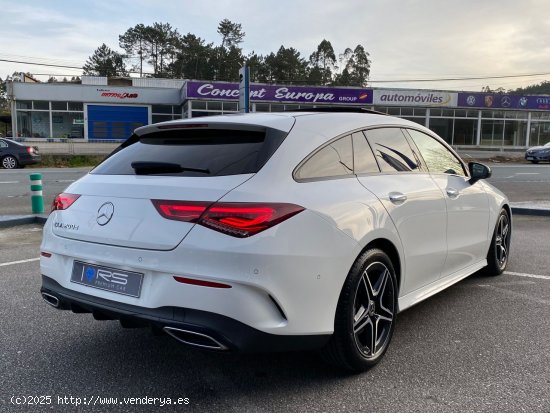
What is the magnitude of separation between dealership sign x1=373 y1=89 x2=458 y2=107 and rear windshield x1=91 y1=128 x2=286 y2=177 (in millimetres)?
39572

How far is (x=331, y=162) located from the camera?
320 centimetres

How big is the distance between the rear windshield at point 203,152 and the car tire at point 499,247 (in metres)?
3.32

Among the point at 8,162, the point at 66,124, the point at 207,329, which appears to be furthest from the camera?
the point at 66,124

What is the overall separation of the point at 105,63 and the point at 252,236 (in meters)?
96.6

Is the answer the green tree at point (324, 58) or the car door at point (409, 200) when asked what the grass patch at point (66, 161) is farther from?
the green tree at point (324, 58)

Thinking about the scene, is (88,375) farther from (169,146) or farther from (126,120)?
(126,120)

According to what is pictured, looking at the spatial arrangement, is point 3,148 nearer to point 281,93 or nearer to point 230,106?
point 230,106

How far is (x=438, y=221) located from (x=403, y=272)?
0.66m

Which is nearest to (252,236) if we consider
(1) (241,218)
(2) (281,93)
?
(1) (241,218)

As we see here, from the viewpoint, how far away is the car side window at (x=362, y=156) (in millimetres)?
3412

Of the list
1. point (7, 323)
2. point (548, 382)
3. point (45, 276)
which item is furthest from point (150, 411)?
point (548, 382)

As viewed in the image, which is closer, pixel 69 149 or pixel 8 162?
pixel 8 162

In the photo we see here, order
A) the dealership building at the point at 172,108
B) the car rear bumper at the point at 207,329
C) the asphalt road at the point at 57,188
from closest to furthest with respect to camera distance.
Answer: the car rear bumper at the point at 207,329
the asphalt road at the point at 57,188
the dealership building at the point at 172,108

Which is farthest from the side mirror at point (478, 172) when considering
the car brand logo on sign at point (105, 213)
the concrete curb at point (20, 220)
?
the concrete curb at point (20, 220)
